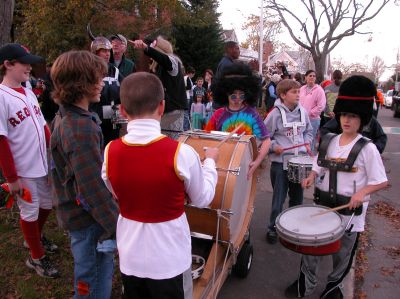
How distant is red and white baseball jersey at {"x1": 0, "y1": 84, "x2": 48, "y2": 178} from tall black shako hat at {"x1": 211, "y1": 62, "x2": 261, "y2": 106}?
5.84ft

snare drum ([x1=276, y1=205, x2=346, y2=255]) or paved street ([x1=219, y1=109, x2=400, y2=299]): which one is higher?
snare drum ([x1=276, y1=205, x2=346, y2=255])

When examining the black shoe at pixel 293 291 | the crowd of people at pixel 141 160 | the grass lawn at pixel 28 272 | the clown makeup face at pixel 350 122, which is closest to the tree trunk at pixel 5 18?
the crowd of people at pixel 141 160

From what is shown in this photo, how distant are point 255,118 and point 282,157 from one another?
0.89 m

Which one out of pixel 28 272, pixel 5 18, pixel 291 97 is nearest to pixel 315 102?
pixel 291 97

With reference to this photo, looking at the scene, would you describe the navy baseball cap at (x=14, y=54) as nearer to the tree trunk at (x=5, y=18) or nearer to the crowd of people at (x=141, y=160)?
the crowd of people at (x=141, y=160)

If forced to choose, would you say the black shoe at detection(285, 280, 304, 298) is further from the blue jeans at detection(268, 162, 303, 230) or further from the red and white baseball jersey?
the red and white baseball jersey

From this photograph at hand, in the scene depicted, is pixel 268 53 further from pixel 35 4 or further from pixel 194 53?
pixel 35 4

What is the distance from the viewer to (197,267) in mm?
2912

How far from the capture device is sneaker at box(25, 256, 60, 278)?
3402 millimetres

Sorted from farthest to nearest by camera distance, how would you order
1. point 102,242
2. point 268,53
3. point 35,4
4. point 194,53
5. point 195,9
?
1. point 268,53
2. point 194,53
3. point 195,9
4. point 35,4
5. point 102,242

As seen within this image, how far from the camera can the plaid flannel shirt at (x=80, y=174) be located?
2211 mm

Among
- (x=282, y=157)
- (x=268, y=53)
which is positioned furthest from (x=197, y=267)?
(x=268, y=53)

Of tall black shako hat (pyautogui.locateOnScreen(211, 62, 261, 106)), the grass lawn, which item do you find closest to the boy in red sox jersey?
the grass lawn

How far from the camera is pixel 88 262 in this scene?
2418mm
